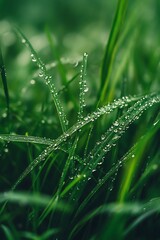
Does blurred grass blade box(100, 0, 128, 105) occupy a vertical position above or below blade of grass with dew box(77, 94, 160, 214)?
above

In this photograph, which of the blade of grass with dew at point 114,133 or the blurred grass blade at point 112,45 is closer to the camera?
the blade of grass with dew at point 114,133

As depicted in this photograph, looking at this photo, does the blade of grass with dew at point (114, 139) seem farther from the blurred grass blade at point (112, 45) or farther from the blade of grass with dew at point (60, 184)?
the blurred grass blade at point (112, 45)

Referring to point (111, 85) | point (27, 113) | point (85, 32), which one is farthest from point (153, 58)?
point (85, 32)

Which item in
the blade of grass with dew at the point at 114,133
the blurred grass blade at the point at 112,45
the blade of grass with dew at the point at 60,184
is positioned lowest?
the blade of grass with dew at the point at 60,184

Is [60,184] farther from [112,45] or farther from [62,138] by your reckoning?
[112,45]

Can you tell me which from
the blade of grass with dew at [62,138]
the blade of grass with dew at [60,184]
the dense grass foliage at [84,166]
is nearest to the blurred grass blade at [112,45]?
the dense grass foliage at [84,166]

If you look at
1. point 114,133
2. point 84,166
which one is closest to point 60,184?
point 84,166

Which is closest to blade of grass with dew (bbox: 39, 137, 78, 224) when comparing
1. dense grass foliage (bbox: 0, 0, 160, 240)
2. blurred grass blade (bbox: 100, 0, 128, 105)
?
dense grass foliage (bbox: 0, 0, 160, 240)

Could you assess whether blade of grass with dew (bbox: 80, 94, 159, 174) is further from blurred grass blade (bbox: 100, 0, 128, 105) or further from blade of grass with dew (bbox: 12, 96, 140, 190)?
blurred grass blade (bbox: 100, 0, 128, 105)
